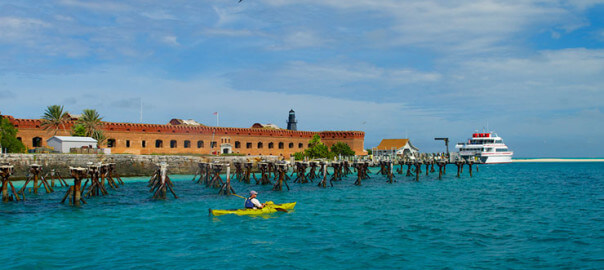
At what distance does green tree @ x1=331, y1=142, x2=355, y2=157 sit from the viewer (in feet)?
265

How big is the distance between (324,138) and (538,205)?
58.4 m

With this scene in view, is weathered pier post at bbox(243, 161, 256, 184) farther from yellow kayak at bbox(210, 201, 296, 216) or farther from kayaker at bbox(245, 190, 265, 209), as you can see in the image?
kayaker at bbox(245, 190, 265, 209)

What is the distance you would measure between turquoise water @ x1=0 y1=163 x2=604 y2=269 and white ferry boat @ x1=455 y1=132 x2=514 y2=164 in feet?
265

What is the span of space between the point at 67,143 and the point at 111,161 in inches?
341

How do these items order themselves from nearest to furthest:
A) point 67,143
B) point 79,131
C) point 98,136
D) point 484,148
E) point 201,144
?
point 67,143 → point 79,131 → point 98,136 → point 201,144 → point 484,148

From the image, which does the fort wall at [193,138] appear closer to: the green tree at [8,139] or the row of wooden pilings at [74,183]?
the green tree at [8,139]

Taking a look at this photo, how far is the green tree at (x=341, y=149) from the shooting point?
265 feet

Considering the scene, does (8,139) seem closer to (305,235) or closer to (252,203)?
(252,203)

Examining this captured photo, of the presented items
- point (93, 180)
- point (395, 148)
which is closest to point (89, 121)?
point (93, 180)

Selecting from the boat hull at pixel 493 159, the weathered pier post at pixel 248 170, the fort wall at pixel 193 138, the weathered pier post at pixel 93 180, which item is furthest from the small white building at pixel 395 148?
the weathered pier post at pixel 93 180

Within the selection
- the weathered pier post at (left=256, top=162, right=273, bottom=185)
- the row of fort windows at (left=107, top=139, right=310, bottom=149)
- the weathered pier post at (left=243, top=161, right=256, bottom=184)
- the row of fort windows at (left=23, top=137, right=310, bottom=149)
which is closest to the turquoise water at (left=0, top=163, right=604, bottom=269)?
the weathered pier post at (left=256, top=162, right=273, bottom=185)

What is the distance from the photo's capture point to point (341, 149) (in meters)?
80.8

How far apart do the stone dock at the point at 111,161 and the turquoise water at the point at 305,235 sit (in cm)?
1709

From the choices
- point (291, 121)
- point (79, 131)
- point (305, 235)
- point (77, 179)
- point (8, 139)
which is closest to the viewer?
point (305, 235)
